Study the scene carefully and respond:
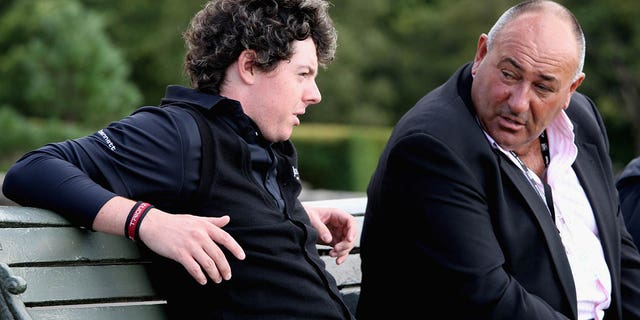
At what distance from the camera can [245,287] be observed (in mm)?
3084

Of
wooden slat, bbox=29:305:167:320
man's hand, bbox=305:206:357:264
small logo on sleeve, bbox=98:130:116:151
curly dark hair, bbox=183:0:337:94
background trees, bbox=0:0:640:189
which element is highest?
curly dark hair, bbox=183:0:337:94

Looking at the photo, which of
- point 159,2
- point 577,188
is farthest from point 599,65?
point 577,188

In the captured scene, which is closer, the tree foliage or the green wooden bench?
the green wooden bench

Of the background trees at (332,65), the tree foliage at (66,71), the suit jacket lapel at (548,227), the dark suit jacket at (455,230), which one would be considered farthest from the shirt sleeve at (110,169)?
the tree foliage at (66,71)

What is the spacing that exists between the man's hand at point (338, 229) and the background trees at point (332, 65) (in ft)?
63.6

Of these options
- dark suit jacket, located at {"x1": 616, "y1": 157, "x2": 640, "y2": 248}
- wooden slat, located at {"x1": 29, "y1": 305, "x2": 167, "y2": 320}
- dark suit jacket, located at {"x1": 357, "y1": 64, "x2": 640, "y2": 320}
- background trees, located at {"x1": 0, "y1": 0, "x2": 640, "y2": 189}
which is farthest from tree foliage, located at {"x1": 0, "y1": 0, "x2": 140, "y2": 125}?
wooden slat, located at {"x1": 29, "y1": 305, "x2": 167, "y2": 320}

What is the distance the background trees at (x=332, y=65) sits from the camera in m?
25.5

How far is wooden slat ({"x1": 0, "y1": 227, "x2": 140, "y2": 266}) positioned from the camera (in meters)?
2.88

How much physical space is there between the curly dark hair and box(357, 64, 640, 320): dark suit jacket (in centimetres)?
44

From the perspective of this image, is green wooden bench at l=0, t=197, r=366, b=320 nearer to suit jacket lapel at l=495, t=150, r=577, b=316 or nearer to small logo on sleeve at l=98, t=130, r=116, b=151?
small logo on sleeve at l=98, t=130, r=116, b=151


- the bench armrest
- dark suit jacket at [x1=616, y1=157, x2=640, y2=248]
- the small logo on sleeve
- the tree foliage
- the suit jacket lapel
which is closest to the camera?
the bench armrest

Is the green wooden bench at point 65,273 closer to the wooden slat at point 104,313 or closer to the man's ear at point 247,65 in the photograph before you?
the wooden slat at point 104,313

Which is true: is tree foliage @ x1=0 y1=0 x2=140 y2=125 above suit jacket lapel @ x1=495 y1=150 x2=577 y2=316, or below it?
below

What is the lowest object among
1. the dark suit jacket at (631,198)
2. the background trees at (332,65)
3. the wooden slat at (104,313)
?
the background trees at (332,65)
